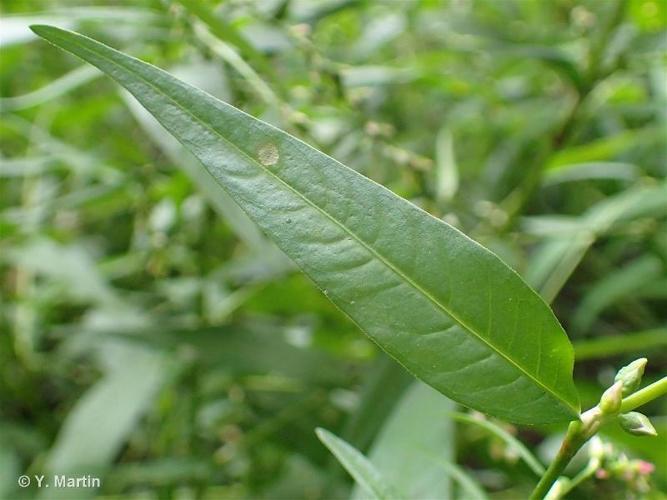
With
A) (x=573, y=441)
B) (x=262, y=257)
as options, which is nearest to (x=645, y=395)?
(x=573, y=441)

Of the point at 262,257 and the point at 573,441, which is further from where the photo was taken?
the point at 262,257

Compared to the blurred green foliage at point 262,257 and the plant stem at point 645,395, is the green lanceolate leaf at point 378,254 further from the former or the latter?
the blurred green foliage at point 262,257

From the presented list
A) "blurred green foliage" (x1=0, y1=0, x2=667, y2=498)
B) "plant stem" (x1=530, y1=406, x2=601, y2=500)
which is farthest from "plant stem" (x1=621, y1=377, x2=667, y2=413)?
"blurred green foliage" (x1=0, y1=0, x2=667, y2=498)

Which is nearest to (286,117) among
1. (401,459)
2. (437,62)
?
(401,459)

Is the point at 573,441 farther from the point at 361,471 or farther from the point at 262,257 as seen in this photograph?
the point at 262,257

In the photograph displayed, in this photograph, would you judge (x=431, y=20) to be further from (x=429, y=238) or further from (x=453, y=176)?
(x=429, y=238)

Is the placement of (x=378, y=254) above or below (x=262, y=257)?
above
